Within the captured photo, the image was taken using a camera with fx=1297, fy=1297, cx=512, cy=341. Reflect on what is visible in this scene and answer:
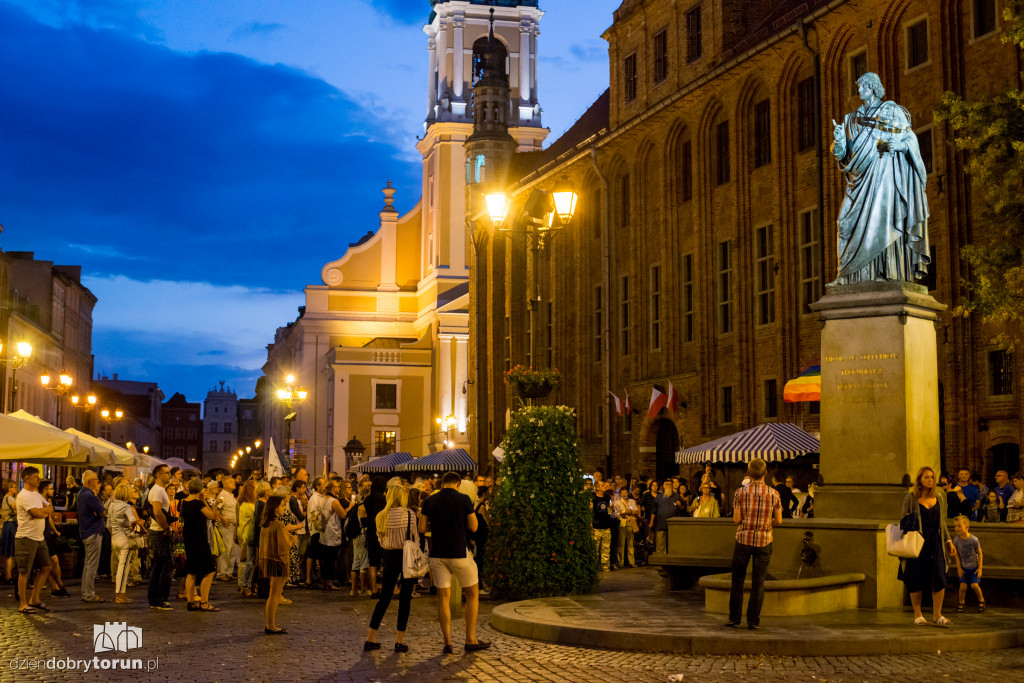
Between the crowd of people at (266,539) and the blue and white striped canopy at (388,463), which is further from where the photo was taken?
the blue and white striped canopy at (388,463)

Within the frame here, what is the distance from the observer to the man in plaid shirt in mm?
12461

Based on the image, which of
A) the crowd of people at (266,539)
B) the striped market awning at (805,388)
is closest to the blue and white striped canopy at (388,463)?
the crowd of people at (266,539)

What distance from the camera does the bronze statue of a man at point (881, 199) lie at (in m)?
15.4

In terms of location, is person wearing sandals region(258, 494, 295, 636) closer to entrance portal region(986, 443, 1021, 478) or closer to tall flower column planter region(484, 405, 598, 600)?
tall flower column planter region(484, 405, 598, 600)

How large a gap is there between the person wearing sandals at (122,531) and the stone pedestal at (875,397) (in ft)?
30.5

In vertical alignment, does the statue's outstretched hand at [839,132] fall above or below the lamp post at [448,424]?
above

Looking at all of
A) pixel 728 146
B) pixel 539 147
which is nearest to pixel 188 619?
pixel 728 146

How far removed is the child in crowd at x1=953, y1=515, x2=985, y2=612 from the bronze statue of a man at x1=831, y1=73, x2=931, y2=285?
304 centimetres

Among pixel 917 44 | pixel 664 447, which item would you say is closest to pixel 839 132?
pixel 917 44

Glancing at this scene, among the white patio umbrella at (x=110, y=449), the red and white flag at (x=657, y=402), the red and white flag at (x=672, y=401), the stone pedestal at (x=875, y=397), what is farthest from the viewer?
the red and white flag at (x=657, y=402)

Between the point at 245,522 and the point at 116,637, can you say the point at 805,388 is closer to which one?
the point at 245,522

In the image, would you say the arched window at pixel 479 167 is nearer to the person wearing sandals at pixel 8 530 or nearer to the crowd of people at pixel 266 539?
the crowd of people at pixel 266 539

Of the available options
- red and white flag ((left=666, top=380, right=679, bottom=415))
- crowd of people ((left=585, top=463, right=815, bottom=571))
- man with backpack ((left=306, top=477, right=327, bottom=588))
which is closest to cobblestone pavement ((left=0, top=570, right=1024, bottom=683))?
man with backpack ((left=306, top=477, right=327, bottom=588))

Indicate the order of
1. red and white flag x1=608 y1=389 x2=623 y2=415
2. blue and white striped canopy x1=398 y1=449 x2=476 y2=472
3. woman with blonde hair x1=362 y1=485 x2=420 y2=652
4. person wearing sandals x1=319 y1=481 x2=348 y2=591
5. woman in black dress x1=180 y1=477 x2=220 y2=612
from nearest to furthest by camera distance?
woman with blonde hair x1=362 y1=485 x2=420 y2=652 < woman in black dress x1=180 y1=477 x2=220 y2=612 < person wearing sandals x1=319 y1=481 x2=348 y2=591 < blue and white striped canopy x1=398 y1=449 x2=476 y2=472 < red and white flag x1=608 y1=389 x2=623 y2=415
